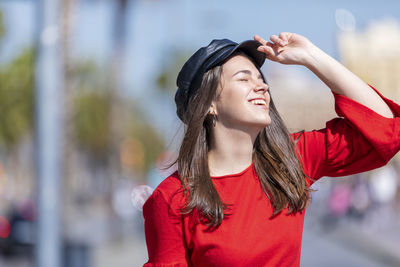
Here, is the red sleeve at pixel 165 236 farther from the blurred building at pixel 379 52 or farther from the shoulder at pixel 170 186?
the blurred building at pixel 379 52

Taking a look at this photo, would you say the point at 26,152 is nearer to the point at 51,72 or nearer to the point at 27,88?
the point at 27,88

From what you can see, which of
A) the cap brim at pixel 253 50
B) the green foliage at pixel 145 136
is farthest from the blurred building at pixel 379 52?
the green foliage at pixel 145 136

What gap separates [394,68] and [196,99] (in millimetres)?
27879

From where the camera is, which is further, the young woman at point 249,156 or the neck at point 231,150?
the neck at point 231,150

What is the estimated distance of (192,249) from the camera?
2559mm

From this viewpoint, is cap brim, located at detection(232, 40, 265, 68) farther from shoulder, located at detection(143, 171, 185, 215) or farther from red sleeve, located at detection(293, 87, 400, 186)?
shoulder, located at detection(143, 171, 185, 215)

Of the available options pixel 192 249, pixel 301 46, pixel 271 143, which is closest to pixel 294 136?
pixel 271 143

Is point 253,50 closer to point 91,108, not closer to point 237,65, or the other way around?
point 237,65

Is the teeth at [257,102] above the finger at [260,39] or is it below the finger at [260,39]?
below

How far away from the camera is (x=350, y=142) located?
2.57 m

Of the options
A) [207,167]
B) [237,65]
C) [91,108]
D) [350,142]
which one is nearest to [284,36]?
[237,65]

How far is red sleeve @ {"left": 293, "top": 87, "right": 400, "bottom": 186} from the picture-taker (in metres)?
2.49

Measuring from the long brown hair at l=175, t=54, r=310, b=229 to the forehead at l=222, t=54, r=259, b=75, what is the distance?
1.2 inches

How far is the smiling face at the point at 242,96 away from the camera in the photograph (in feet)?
8.40
